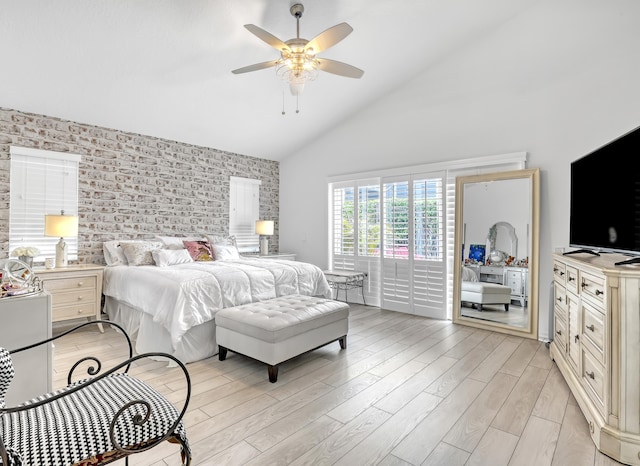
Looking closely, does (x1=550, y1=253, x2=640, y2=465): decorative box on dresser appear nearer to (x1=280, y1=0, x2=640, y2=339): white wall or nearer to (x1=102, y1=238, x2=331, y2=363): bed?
(x1=280, y1=0, x2=640, y2=339): white wall

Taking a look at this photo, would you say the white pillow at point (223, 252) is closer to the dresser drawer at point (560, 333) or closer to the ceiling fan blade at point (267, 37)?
the ceiling fan blade at point (267, 37)

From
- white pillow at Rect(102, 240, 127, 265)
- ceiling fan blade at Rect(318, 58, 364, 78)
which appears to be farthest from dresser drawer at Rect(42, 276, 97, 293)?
ceiling fan blade at Rect(318, 58, 364, 78)

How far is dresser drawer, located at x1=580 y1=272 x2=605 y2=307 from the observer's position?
2.06m

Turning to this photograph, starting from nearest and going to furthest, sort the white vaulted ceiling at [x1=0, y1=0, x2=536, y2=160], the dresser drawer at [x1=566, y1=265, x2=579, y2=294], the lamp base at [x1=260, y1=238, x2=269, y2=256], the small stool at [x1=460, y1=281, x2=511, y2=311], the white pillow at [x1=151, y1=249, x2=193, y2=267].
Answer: the dresser drawer at [x1=566, y1=265, x2=579, y2=294] < the white vaulted ceiling at [x1=0, y1=0, x2=536, y2=160] < the small stool at [x1=460, y1=281, x2=511, y2=311] < the white pillow at [x1=151, y1=249, x2=193, y2=267] < the lamp base at [x1=260, y1=238, x2=269, y2=256]

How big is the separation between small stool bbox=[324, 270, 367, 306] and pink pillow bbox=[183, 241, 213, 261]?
5.74ft

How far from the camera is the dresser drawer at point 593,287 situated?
2.06 m

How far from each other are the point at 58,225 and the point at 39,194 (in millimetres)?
680

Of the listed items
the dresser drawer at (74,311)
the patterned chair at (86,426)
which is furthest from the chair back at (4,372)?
the dresser drawer at (74,311)

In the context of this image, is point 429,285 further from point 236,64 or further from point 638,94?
point 236,64

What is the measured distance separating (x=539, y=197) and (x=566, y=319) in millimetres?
1618

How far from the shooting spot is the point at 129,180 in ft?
15.8

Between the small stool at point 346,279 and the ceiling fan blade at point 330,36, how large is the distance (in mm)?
3148

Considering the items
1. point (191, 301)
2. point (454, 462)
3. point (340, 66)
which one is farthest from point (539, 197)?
point (191, 301)

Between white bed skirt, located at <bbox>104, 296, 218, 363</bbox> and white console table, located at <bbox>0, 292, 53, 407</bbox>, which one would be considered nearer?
white console table, located at <bbox>0, 292, 53, 407</bbox>
